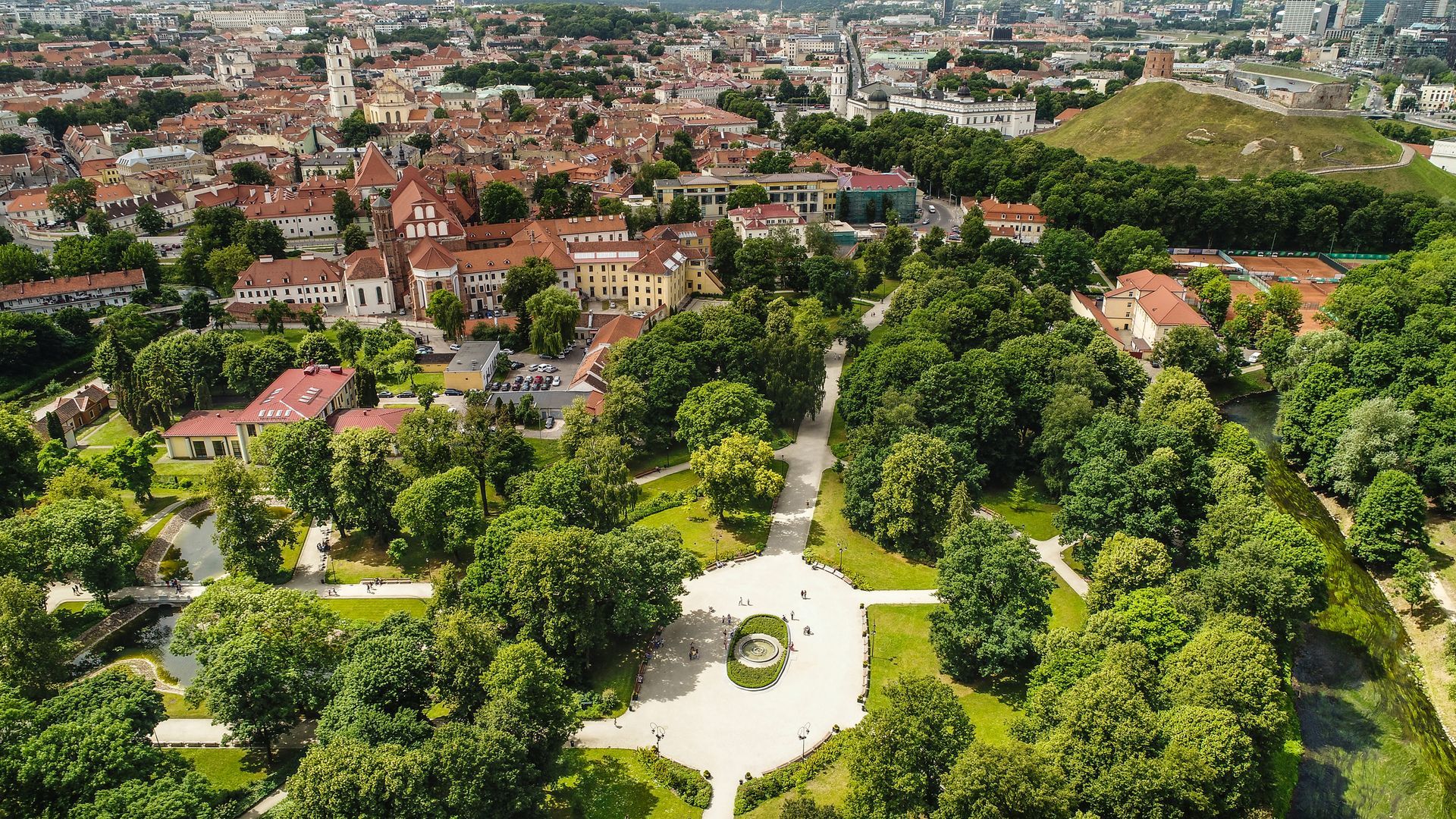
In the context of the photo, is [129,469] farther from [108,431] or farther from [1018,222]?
[1018,222]

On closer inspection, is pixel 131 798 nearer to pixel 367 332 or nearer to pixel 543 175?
pixel 367 332

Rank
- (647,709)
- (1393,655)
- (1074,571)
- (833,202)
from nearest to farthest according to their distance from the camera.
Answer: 1. (647,709)
2. (1393,655)
3. (1074,571)
4. (833,202)

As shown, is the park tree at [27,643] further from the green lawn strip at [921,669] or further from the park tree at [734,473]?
the green lawn strip at [921,669]

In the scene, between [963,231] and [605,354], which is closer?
[605,354]

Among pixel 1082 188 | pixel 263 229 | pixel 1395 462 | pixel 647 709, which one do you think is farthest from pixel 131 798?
pixel 1082 188

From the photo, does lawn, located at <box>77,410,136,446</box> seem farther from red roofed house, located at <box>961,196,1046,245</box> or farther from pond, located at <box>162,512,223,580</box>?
red roofed house, located at <box>961,196,1046,245</box>

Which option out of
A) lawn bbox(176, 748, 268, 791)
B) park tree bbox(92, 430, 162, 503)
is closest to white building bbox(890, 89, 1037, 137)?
park tree bbox(92, 430, 162, 503)
